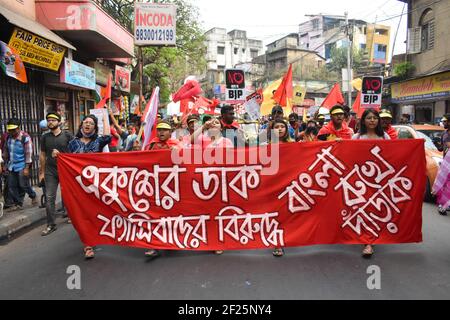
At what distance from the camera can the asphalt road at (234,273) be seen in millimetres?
3395

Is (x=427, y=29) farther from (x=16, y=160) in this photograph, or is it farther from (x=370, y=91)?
(x=16, y=160)

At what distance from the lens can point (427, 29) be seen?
17312 millimetres

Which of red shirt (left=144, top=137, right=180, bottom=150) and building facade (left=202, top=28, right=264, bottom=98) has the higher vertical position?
building facade (left=202, top=28, right=264, bottom=98)

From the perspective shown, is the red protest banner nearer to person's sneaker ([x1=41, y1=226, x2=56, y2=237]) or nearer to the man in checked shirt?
person's sneaker ([x1=41, y1=226, x2=56, y2=237])

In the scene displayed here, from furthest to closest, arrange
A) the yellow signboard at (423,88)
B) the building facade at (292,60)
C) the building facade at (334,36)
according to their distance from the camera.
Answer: the building facade at (292,60)
the building facade at (334,36)
the yellow signboard at (423,88)

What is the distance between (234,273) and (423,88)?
1593 centimetres

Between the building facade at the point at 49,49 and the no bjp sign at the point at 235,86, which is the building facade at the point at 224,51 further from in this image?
the no bjp sign at the point at 235,86

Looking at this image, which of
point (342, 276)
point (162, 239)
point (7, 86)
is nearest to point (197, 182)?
point (162, 239)

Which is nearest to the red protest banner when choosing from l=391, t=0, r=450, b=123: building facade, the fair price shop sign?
the fair price shop sign

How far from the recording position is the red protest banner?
423cm

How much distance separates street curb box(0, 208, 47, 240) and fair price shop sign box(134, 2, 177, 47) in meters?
5.68

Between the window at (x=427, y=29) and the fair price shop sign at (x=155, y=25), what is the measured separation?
12226mm

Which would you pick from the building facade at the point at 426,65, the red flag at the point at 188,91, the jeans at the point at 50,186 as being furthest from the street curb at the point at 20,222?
the building facade at the point at 426,65
